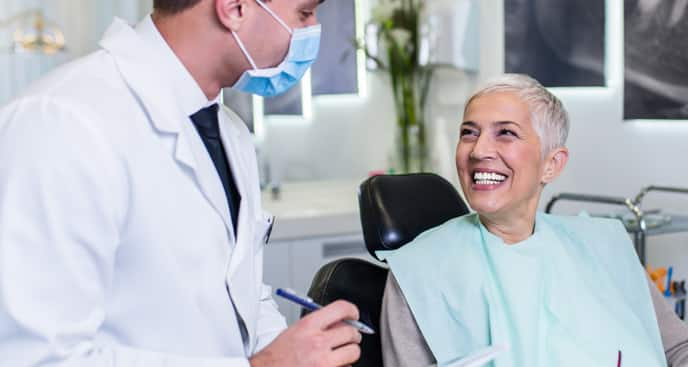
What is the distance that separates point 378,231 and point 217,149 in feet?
2.05

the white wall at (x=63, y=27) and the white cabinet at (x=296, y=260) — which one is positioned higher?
the white wall at (x=63, y=27)

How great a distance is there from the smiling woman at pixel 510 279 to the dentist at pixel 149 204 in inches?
17.9

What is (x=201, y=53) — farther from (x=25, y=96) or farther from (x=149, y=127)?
(x=25, y=96)

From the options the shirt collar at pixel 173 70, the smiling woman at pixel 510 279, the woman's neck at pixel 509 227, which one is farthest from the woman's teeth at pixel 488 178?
the shirt collar at pixel 173 70

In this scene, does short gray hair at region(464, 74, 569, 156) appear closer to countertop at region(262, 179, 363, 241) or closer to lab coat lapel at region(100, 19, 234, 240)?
lab coat lapel at region(100, 19, 234, 240)

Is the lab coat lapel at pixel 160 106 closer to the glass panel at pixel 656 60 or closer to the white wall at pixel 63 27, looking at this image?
the glass panel at pixel 656 60

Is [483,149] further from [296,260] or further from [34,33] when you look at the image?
[34,33]

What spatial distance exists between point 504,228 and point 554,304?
0.67 ft

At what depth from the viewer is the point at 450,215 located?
6.38ft

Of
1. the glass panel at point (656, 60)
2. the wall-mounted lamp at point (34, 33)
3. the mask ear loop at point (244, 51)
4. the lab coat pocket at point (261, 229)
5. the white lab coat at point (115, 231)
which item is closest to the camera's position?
the white lab coat at point (115, 231)

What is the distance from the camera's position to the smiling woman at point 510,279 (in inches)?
63.7

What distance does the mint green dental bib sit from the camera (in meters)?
1.61

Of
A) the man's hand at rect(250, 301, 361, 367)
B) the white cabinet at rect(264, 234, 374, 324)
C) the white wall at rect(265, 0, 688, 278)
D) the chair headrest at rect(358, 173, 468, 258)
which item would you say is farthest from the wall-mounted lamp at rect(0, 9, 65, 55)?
the man's hand at rect(250, 301, 361, 367)

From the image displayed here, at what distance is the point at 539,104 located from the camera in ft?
5.61
